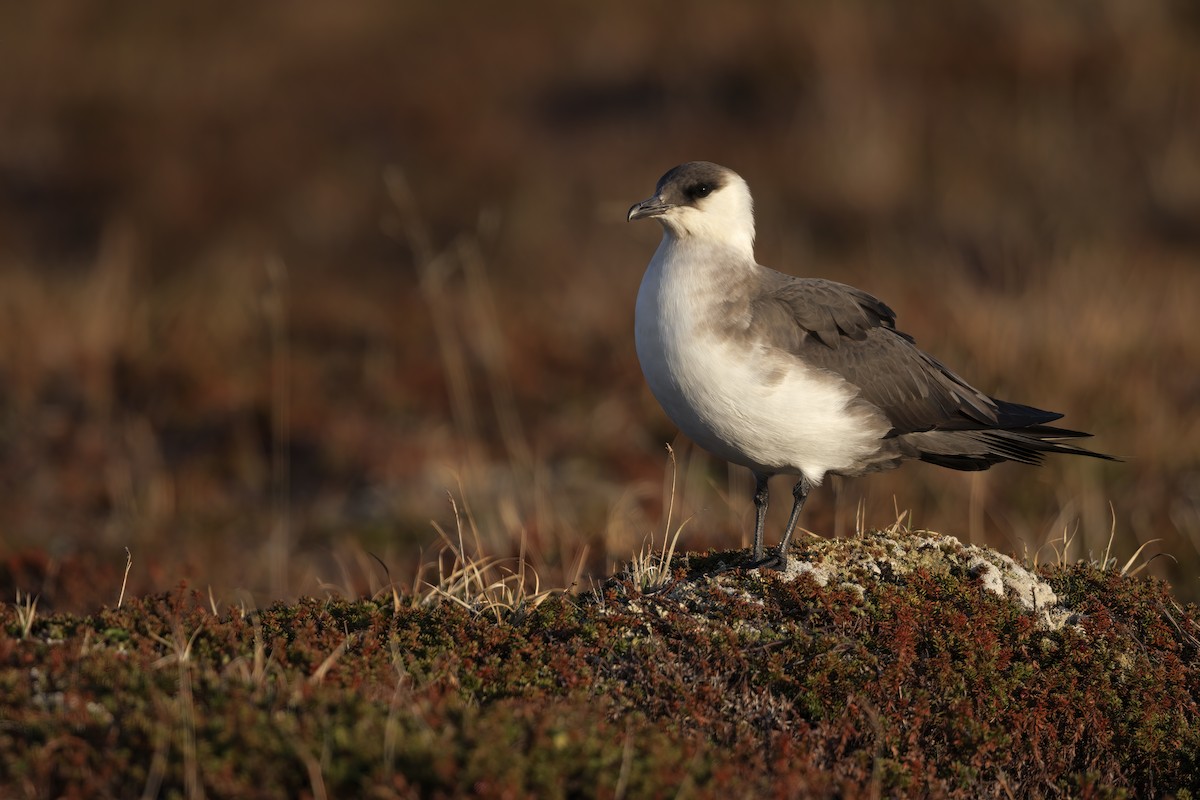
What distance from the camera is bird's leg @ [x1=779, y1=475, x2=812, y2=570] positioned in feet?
14.3

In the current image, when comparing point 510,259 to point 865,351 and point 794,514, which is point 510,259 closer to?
point 865,351

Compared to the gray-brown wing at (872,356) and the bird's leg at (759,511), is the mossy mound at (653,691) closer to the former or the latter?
the bird's leg at (759,511)

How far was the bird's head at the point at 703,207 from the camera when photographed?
4863 mm

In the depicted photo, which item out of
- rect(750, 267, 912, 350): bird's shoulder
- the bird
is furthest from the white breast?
rect(750, 267, 912, 350): bird's shoulder

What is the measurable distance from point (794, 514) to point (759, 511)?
173 millimetres

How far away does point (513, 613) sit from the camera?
418cm

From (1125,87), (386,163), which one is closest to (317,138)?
→ (386,163)

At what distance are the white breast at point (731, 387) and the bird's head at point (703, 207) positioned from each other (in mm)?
214

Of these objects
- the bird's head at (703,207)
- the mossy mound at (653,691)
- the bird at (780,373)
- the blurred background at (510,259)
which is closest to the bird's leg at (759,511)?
the bird at (780,373)

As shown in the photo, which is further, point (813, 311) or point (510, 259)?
point (510, 259)

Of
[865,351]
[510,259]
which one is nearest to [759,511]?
[865,351]

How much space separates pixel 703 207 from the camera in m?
4.91

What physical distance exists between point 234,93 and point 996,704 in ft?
44.3

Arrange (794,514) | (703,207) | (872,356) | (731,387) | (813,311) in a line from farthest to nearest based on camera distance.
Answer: (703,207), (872,356), (813,311), (794,514), (731,387)
